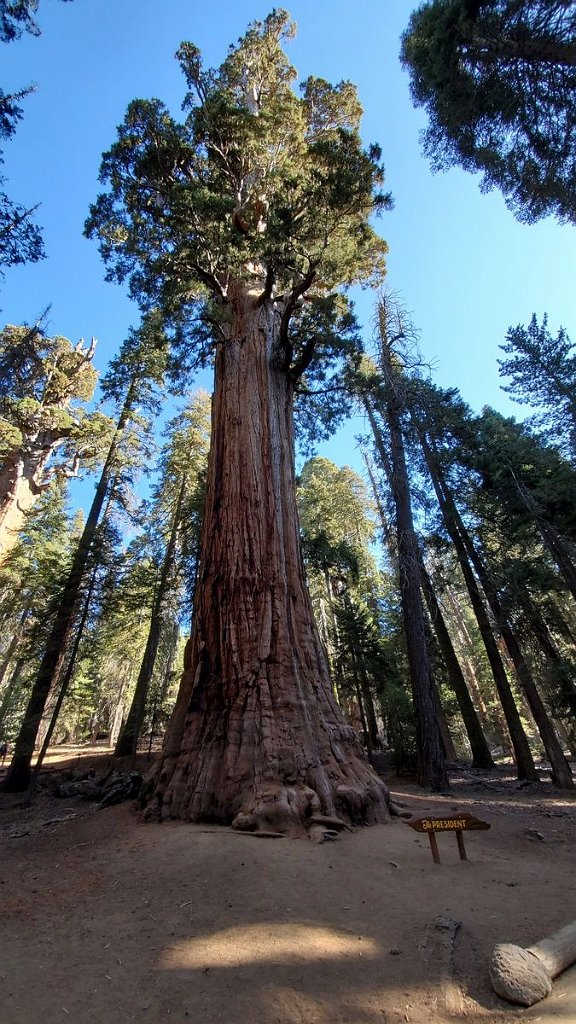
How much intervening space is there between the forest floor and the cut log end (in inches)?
2.0

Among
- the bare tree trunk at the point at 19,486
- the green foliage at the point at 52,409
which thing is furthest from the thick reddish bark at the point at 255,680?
the bare tree trunk at the point at 19,486

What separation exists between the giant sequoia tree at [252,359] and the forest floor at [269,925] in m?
0.62

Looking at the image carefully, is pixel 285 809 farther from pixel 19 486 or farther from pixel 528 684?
pixel 19 486

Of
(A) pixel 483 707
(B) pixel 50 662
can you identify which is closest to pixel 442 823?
(B) pixel 50 662

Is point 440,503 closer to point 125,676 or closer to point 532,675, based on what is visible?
point 532,675

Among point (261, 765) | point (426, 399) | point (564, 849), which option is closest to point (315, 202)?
point (426, 399)

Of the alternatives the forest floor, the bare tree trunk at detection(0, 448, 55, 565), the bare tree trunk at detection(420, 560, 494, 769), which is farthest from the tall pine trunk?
the bare tree trunk at detection(420, 560, 494, 769)

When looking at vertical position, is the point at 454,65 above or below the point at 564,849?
above

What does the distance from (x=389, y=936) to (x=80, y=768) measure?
13068 millimetres

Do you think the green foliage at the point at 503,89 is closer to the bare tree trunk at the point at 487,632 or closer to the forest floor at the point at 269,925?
the bare tree trunk at the point at 487,632

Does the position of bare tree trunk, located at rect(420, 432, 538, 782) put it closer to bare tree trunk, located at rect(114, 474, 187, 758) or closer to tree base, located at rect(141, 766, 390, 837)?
tree base, located at rect(141, 766, 390, 837)

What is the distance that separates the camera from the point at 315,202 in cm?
768

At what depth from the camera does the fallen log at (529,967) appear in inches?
88.6

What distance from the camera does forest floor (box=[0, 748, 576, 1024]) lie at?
2.24 m
